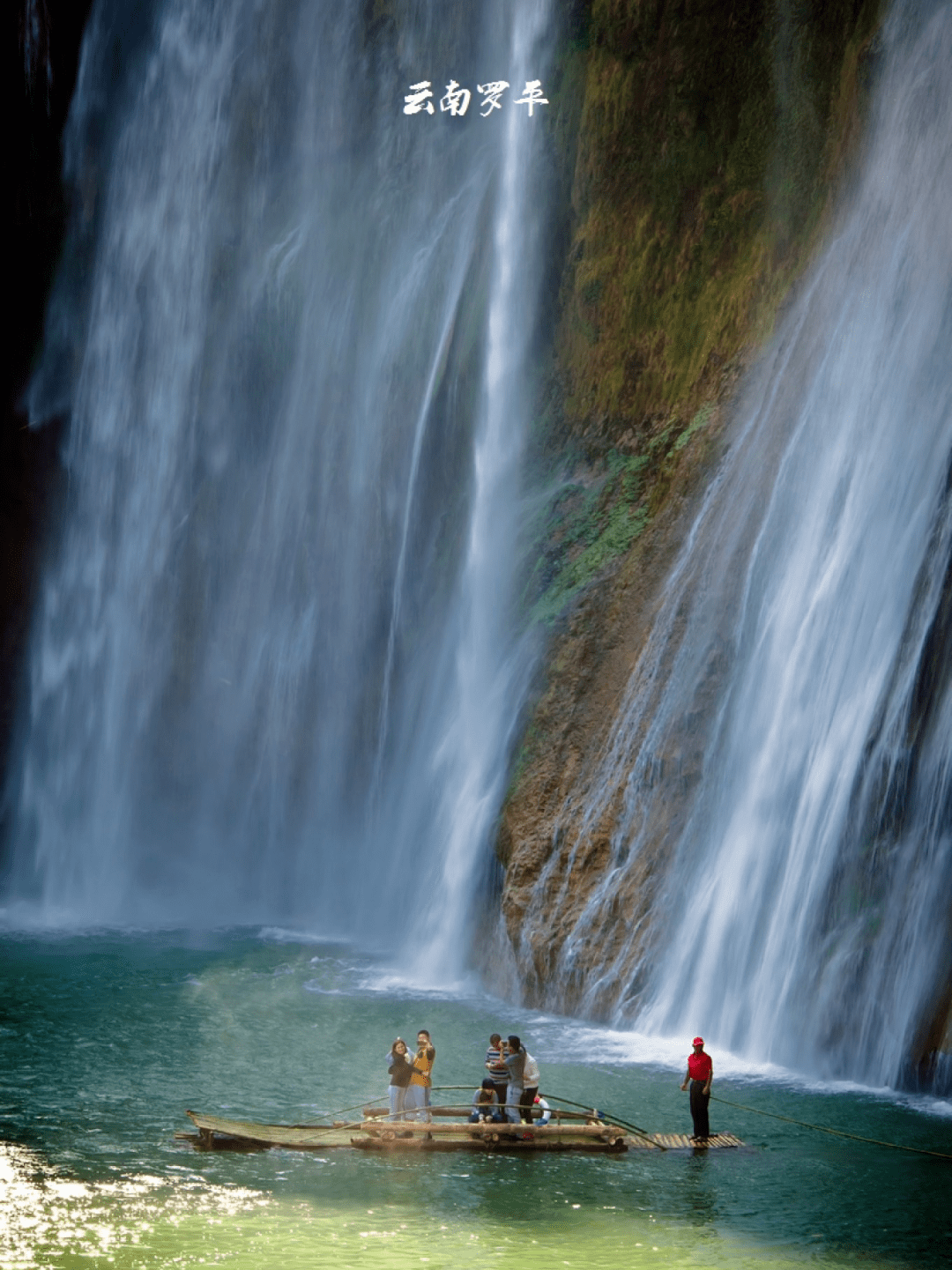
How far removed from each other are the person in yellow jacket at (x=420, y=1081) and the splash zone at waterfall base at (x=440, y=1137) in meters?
0.48

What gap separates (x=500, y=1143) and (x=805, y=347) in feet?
42.8

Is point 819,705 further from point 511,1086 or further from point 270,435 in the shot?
point 270,435

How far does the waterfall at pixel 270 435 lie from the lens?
29391mm

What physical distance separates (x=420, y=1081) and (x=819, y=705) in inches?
282

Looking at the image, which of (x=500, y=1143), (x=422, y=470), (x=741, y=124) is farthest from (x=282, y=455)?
(x=500, y=1143)

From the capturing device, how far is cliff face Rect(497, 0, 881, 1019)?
67.2ft

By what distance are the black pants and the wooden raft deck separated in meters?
0.15

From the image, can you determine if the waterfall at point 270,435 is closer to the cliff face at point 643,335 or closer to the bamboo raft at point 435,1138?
the cliff face at point 643,335

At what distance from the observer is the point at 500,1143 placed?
1298 centimetres

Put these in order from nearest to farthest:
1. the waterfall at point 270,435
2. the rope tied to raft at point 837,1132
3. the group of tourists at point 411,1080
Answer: the rope tied to raft at point 837,1132
the group of tourists at point 411,1080
the waterfall at point 270,435

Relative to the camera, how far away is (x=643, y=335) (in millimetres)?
25375

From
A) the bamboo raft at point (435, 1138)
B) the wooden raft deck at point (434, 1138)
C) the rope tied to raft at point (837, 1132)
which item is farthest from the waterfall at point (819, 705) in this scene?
the wooden raft deck at point (434, 1138)

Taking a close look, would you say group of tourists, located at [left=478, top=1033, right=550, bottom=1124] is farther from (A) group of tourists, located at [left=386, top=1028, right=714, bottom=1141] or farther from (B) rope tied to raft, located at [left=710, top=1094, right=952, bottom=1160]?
(B) rope tied to raft, located at [left=710, top=1094, right=952, bottom=1160]

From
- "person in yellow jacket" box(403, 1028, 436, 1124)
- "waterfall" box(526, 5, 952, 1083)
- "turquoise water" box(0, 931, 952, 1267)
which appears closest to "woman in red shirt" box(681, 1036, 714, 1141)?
"turquoise water" box(0, 931, 952, 1267)
